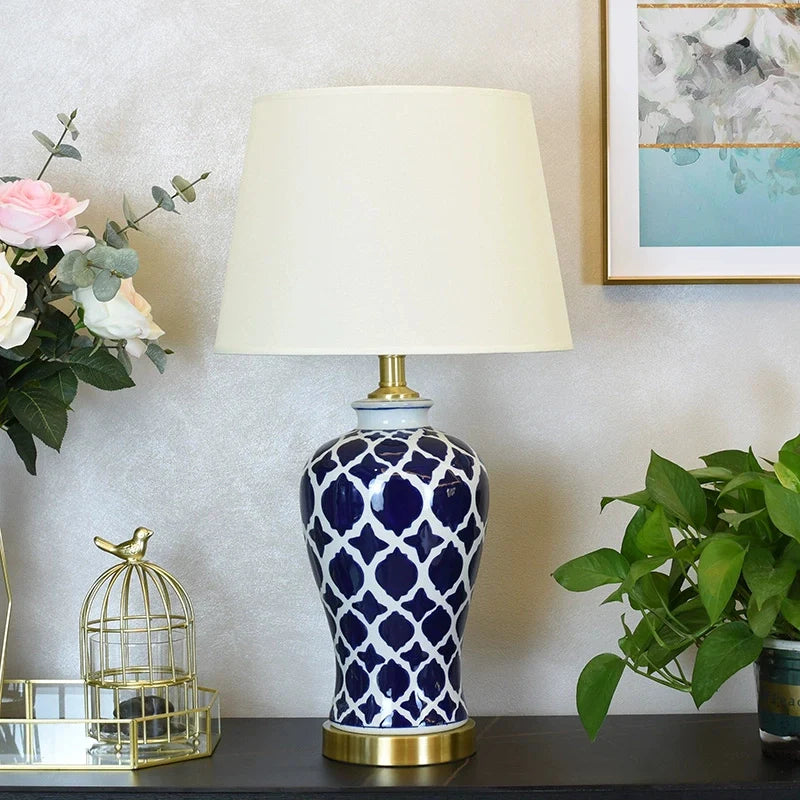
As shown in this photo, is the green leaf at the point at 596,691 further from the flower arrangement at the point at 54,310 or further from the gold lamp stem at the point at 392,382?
the flower arrangement at the point at 54,310

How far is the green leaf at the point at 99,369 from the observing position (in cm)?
129

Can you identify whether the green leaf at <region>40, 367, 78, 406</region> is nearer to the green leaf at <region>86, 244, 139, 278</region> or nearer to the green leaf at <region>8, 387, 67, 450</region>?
the green leaf at <region>8, 387, 67, 450</region>

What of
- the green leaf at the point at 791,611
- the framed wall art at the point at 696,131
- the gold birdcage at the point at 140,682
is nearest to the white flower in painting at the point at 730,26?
the framed wall art at the point at 696,131

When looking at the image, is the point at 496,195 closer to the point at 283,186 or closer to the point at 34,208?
the point at 283,186

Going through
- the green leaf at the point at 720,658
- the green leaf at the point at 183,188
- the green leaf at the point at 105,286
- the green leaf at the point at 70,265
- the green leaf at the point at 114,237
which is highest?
the green leaf at the point at 183,188

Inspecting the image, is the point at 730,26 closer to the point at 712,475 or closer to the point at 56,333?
the point at 712,475

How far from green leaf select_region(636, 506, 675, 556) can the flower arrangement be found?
1.93 ft

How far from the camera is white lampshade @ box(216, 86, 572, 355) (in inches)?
43.7

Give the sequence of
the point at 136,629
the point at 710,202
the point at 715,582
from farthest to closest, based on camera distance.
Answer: the point at 710,202 < the point at 136,629 < the point at 715,582

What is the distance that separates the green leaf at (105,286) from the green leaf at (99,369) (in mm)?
111

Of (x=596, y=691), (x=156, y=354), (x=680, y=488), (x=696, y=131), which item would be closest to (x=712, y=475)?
(x=680, y=488)

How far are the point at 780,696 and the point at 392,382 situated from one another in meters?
0.54

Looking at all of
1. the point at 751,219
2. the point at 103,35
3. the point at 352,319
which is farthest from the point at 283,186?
the point at 751,219

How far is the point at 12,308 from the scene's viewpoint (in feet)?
3.87
